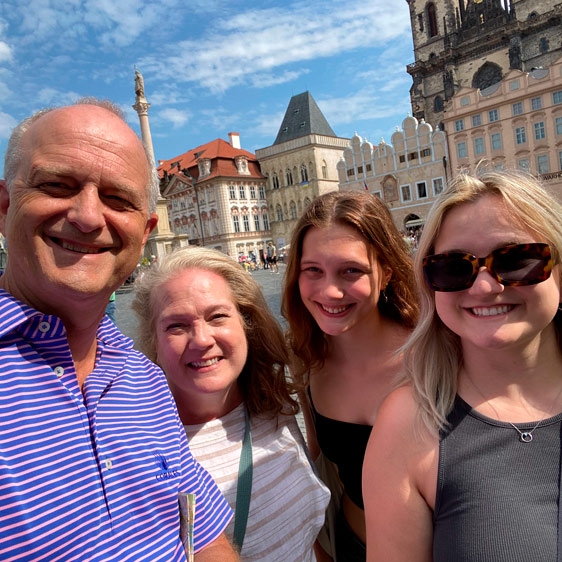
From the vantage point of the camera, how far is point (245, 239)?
47188mm

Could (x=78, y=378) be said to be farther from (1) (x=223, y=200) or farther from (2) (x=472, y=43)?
(2) (x=472, y=43)

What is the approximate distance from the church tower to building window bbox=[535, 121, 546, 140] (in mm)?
9378

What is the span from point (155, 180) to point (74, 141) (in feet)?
1.38

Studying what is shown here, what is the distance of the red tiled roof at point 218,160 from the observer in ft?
155

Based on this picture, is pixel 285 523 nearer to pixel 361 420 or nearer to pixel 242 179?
pixel 361 420

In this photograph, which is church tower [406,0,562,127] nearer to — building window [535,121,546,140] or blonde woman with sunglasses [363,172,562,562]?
building window [535,121,546,140]

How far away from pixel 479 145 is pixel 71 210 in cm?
3926

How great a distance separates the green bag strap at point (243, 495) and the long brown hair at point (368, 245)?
0.71m

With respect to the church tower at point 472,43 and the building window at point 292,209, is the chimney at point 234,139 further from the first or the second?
the church tower at point 472,43

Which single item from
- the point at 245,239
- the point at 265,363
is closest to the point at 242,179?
the point at 245,239

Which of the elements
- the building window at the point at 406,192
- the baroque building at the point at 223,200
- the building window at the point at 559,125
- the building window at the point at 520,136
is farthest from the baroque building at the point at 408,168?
the baroque building at the point at 223,200

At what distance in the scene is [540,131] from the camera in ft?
106

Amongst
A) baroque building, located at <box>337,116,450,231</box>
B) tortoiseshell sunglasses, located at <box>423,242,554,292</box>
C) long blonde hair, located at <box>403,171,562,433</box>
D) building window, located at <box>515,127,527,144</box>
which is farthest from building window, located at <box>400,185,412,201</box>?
tortoiseshell sunglasses, located at <box>423,242,554,292</box>

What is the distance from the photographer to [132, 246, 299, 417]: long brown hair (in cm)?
203
